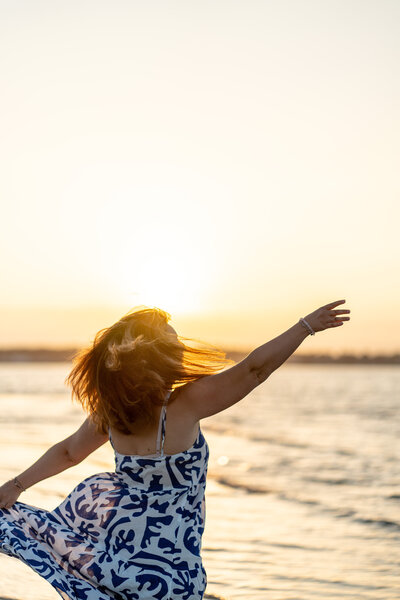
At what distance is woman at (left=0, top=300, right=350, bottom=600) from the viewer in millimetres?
3129

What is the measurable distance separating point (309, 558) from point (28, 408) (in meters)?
17.9

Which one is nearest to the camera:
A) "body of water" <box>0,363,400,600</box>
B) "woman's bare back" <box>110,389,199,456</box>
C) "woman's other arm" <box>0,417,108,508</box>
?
"woman's bare back" <box>110,389,199,456</box>

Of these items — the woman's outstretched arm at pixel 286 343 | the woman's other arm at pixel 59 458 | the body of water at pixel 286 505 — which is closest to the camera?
the woman's outstretched arm at pixel 286 343

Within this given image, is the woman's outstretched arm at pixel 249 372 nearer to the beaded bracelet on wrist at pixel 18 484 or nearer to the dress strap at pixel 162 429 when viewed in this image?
the dress strap at pixel 162 429

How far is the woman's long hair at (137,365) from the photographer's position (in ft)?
10.2

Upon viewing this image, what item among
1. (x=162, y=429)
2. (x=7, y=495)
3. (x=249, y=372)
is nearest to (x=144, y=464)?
(x=162, y=429)

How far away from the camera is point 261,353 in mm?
3070

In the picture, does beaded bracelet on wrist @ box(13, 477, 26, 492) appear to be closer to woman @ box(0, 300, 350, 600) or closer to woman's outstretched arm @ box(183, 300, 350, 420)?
woman @ box(0, 300, 350, 600)

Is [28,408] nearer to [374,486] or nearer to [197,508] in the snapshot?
[374,486]

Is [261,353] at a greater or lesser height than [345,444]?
greater

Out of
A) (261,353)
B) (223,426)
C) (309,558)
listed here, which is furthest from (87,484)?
(223,426)

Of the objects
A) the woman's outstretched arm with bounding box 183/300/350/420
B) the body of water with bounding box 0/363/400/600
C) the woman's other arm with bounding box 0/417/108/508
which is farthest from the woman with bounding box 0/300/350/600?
the body of water with bounding box 0/363/400/600

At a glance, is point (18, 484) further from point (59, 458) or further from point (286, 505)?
point (286, 505)

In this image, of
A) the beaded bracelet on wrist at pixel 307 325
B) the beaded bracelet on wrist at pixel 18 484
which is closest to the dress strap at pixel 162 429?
the beaded bracelet on wrist at pixel 307 325
